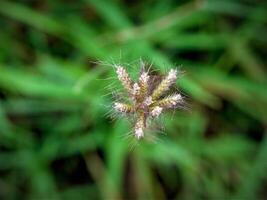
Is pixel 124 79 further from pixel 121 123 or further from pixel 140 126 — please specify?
pixel 121 123

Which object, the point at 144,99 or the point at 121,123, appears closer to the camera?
the point at 144,99

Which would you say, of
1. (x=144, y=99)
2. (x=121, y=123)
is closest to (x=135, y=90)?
(x=144, y=99)

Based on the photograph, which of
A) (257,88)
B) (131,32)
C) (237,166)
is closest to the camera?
(131,32)

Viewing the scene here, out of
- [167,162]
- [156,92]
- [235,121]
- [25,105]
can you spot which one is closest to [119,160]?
[167,162]

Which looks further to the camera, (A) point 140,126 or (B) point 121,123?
(B) point 121,123

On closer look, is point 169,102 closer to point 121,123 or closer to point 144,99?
point 144,99

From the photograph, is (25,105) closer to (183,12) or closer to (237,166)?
(183,12)

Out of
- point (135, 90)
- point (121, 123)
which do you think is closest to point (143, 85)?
point (135, 90)
